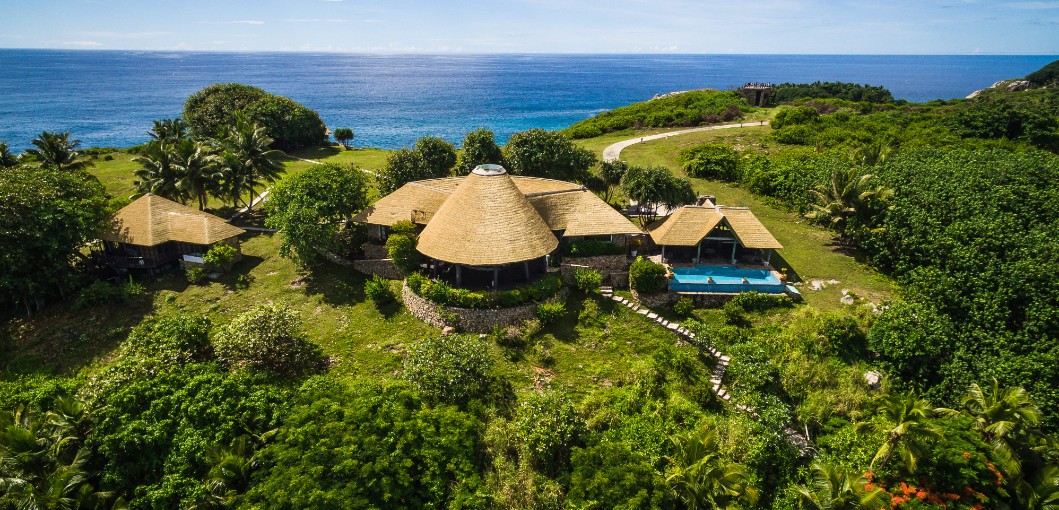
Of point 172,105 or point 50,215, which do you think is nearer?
point 50,215

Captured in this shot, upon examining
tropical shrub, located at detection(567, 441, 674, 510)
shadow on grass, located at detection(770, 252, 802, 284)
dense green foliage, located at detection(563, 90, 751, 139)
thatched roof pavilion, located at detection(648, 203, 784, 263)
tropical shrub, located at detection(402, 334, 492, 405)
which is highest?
dense green foliage, located at detection(563, 90, 751, 139)

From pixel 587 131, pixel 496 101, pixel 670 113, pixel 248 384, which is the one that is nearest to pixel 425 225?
pixel 248 384

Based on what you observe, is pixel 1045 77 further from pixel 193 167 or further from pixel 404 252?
pixel 193 167

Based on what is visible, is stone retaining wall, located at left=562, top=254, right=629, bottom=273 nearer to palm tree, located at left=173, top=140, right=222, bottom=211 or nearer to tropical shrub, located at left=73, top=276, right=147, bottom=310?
tropical shrub, located at left=73, top=276, right=147, bottom=310

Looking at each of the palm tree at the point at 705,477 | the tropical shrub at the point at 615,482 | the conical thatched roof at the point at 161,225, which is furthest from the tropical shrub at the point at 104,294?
the palm tree at the point at 705,477

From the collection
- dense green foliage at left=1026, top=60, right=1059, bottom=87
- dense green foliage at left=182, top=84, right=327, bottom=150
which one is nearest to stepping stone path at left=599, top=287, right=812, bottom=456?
dense green foliage at left=182, top=84, right=327, bottom=150

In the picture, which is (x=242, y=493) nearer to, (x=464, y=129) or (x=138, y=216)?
(x=138, y=216)
